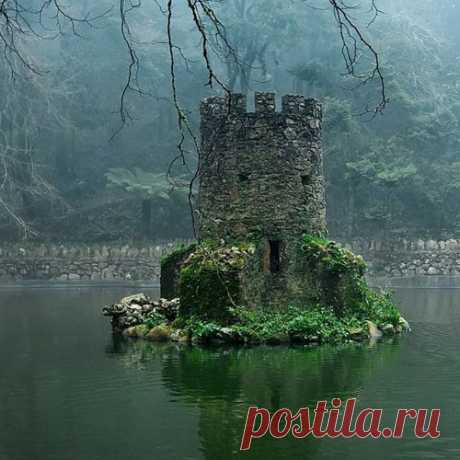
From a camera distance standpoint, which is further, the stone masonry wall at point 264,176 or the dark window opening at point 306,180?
the dark window opening at point 306,180

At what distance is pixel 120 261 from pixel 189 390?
25771 millimetres

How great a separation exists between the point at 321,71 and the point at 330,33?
245 inches

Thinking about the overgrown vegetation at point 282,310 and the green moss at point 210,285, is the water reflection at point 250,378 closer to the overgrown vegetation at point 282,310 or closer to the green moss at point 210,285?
the overgrown vegetation at point 282,310

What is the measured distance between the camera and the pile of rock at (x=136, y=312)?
17.6 metres

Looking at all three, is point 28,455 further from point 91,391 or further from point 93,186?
point 93,186

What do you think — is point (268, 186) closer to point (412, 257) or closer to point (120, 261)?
point (120, 261)

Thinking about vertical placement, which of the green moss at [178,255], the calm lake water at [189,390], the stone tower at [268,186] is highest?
the stone tower at [268,186]

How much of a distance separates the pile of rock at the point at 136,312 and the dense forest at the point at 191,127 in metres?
18.8

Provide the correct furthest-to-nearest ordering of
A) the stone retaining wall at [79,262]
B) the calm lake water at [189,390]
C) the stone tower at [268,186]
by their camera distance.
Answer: the stone retaining wall at [79,262], the stone tower at [268,186], the calm lake water at [189,390]

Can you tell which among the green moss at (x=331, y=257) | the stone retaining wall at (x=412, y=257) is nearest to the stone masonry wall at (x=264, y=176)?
the green moss at (x=331, y=257)

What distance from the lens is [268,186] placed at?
1773cm

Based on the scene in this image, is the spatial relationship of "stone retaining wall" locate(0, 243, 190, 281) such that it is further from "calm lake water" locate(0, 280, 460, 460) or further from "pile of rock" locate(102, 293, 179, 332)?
"pile of rock" locate(102, 293, 179, 332)

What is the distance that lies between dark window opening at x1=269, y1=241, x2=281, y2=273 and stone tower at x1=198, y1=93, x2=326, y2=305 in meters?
0.02

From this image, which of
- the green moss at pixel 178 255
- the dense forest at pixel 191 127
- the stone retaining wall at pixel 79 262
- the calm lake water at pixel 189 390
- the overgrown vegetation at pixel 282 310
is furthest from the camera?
the dense forest at pixel 191 127
